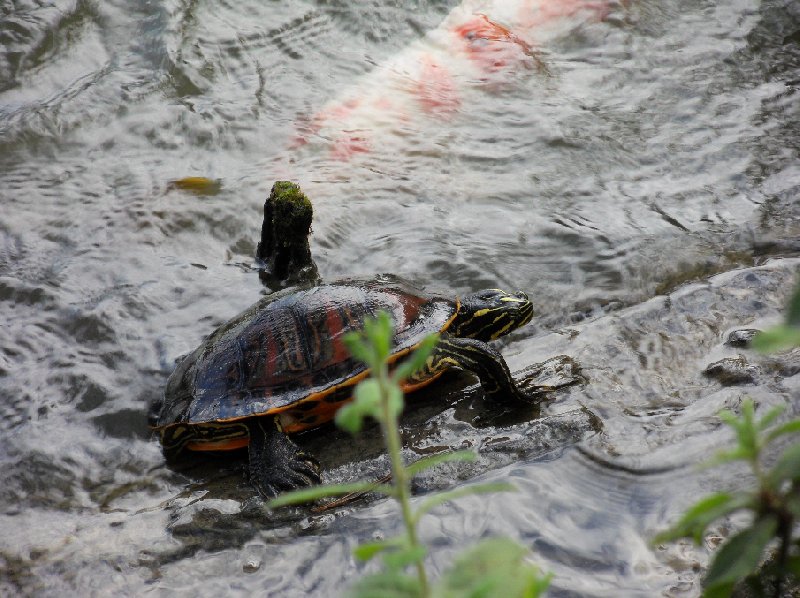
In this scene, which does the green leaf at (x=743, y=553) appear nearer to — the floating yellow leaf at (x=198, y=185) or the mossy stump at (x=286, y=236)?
the mossy stump at (x=286, y=236)

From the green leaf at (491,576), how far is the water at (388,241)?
129cm

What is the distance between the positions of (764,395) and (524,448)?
1015 millimetres

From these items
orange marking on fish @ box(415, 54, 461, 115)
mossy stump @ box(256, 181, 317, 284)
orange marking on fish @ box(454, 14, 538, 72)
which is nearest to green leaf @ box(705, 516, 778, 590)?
mossy stump @ box(256, 181, 317, 284)

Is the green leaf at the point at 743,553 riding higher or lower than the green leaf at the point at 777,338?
lower

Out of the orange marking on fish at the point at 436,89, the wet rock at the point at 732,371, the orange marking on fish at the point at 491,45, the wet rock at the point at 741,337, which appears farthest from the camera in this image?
the orange marking on fish at the point at 491,45

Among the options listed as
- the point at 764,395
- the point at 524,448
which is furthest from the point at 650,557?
the point at 764,395

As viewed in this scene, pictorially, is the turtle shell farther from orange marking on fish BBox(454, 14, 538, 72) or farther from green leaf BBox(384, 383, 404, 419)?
orange marking on fish BBox(454, 14, 538, 72)

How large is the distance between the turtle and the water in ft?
0.51

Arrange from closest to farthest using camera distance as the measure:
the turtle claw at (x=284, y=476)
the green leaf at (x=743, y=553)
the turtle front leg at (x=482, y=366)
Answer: the green leaf at (x=743, y=553) → the turtle claw at (x=284, y=476) → the turtle front leg at (x=482, y=366)

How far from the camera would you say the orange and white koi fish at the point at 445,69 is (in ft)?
21.1

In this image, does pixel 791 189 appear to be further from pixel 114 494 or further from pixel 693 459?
pixel 114 494

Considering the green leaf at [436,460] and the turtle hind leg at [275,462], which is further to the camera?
the turtle hind leg at [275,462]

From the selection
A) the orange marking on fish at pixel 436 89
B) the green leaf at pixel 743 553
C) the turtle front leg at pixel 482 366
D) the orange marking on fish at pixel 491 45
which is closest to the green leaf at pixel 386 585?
the green leaf at pixel 743 553

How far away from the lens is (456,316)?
428 cm
